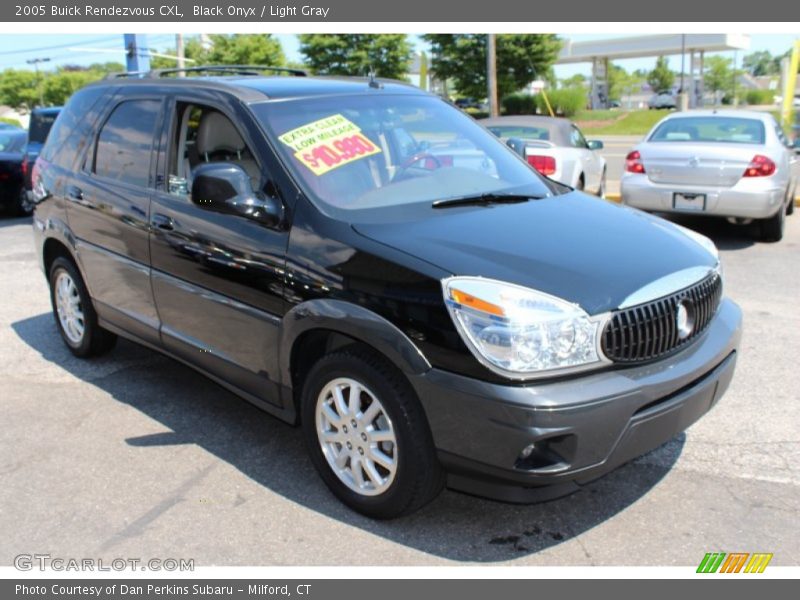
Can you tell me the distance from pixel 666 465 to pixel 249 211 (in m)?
2.33

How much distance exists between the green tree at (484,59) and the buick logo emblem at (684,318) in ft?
145

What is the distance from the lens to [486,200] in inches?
150

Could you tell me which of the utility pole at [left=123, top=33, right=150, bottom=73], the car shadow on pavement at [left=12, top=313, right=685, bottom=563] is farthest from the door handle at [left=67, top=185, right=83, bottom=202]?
the utility pole at [left=123, top=33, right=150, bottom=73]

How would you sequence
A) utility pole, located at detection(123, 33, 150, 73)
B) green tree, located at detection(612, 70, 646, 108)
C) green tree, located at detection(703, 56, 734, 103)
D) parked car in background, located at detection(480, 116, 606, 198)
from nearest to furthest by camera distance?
1. parked car in background, located at detection(480, 116, 606, 198)
2. utility pole, located at detection(123, 33, 150, 73)
3. green tree, located at detection(703, 56, 734, 103)
4. green tree, located at detection(612, 70, 646, 108)

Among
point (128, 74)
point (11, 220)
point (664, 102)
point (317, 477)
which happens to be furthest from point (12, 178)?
point (664, 102)

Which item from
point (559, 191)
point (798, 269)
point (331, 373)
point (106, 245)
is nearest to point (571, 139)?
point (798, 269)

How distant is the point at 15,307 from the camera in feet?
23.4

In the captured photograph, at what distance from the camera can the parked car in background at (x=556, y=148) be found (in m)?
10.0

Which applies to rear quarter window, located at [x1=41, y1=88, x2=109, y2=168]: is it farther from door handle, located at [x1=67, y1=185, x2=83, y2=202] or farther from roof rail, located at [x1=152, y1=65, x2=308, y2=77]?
roof rail, located at [x1=152, y1=65, x2=308, y2=77]

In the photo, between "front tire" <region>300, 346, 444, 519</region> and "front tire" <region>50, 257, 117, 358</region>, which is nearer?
"front tire" <region>300, 346, 444, 519</region>

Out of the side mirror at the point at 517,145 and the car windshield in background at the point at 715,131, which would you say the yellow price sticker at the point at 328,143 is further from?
the car windshield in background at the point at 715,131

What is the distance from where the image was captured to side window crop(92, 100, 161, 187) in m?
4.42

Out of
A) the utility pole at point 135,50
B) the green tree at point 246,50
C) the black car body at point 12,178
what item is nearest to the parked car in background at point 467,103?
the green tree at point 246,50

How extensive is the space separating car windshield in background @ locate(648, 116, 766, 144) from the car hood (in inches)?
235
